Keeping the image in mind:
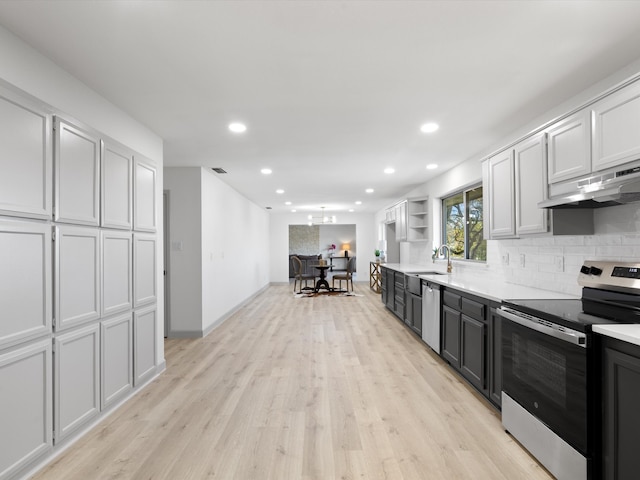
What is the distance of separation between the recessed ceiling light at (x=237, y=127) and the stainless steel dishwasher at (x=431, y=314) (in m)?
2.70

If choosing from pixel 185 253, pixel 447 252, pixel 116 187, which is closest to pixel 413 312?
pixel 447 252

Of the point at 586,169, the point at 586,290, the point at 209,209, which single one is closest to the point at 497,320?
the point at 586,290

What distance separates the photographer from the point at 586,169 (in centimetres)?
229

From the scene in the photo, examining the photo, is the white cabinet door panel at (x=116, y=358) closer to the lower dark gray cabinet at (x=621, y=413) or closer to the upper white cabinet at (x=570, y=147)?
the lower dark gray cabinet at (x=621, y=413)

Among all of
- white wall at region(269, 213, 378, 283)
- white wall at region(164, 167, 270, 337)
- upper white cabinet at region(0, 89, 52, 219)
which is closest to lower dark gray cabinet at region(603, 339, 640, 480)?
upper white cabinet at region(0, 89, 52, 219)

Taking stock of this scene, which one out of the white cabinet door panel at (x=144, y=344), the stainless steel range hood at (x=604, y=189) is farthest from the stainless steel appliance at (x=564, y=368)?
the white cabinet door panel at (x=144, y=344)

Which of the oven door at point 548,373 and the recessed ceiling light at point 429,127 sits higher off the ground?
the recessed ceiling light at point 429,127

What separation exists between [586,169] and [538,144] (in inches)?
22.4

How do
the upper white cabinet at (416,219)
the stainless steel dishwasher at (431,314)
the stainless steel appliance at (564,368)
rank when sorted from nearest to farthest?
the stainless steel appliance at (564,368) → the stainless steel dishwasher at (431,314) → the upper white cabinet at (416,219)

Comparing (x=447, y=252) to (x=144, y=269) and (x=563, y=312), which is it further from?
(x=144, y=269)

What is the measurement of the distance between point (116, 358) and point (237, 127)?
231 cm

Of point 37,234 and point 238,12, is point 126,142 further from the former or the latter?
point 238,12

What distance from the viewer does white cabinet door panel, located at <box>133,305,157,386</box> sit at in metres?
3.20

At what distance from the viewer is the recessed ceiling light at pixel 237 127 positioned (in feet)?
11.4
